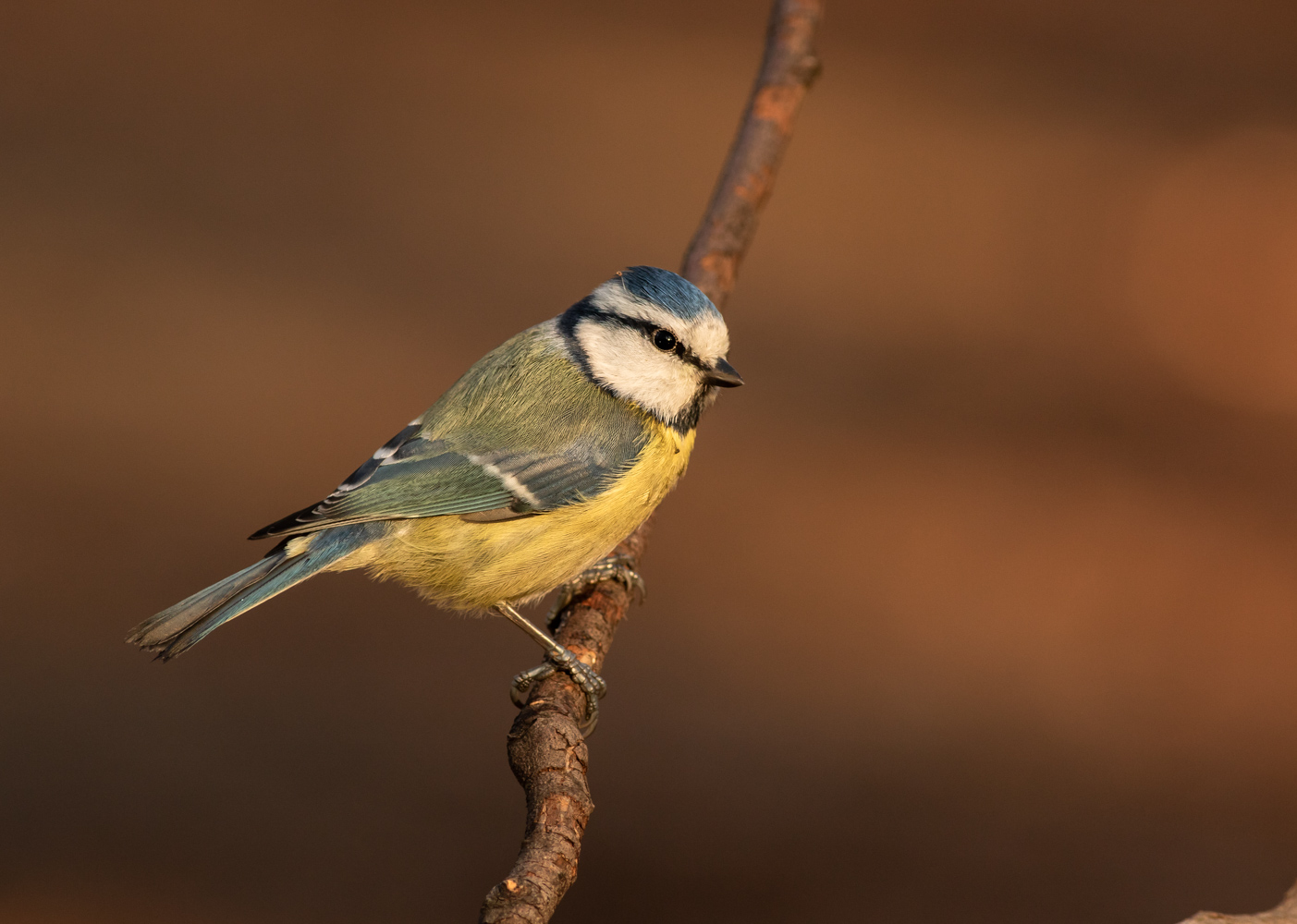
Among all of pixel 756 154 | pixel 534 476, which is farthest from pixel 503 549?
pixel 756 154

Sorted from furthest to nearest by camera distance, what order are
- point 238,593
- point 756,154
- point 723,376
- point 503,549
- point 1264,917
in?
point 756,154
point 723,376
point 503,549
point 238,593
point 1264,917

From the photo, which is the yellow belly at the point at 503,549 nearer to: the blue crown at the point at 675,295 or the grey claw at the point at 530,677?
the grey claw at the point at 530,677

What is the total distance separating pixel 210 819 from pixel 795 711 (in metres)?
1.66

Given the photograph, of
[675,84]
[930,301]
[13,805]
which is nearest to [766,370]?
[930,301]

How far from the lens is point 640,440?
1868mm

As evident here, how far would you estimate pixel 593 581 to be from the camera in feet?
6.26

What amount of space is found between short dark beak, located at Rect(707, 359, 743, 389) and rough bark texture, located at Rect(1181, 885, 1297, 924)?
104 cm

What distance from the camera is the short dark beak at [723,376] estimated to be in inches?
74.4

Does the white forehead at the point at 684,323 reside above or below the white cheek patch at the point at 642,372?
above

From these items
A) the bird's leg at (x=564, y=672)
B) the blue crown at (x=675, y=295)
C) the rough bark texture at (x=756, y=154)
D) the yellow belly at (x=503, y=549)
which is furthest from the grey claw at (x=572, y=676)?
the rough bark texture at (x=756, y=154)

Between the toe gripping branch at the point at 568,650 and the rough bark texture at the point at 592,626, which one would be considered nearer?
the rough bark texture at the point at 592,626

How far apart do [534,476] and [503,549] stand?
0.42ft

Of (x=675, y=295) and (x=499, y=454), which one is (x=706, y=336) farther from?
(x=499, y=454)

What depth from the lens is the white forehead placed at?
6.07 ft
